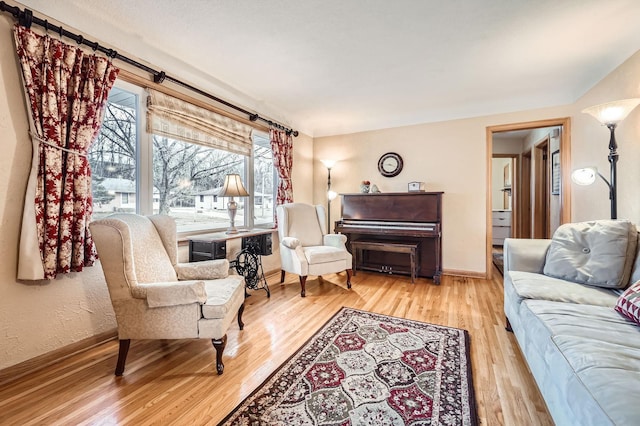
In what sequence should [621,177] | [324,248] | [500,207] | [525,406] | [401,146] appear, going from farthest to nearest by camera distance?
[500,207], [401,146], [324,248], [621,177], [525,406]

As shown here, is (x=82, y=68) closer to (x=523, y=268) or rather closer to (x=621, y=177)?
(x=523, y=268)

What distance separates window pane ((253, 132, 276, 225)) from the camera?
3.84 meters

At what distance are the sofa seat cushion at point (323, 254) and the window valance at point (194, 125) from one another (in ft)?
4.79

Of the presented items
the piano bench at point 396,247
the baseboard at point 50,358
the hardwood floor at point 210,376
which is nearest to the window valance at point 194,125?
the baseboard at point 50,358

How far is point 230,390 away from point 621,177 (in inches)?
137

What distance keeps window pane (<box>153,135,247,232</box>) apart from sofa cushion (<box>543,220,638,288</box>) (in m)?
3.13

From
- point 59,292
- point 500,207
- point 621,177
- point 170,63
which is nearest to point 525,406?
point 621,177

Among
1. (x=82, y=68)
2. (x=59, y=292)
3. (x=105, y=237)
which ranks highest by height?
(x=82, y=68)

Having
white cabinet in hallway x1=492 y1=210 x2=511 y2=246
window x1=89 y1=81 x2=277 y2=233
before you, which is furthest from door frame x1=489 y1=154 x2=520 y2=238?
window x1=89 y1=81 x2=277 y2=233

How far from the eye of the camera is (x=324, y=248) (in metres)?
3.38

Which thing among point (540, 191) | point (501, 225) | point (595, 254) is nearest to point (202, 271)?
point (595, 254)

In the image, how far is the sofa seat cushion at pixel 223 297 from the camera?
1.66 m

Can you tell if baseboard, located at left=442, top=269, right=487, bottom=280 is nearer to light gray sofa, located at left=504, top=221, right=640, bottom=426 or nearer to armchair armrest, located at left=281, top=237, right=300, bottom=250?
light gray sofa, located at left=504, top=221, right=640, bottom=426

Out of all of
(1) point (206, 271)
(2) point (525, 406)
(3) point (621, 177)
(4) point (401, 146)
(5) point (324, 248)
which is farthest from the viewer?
(4) point (401, 146)
